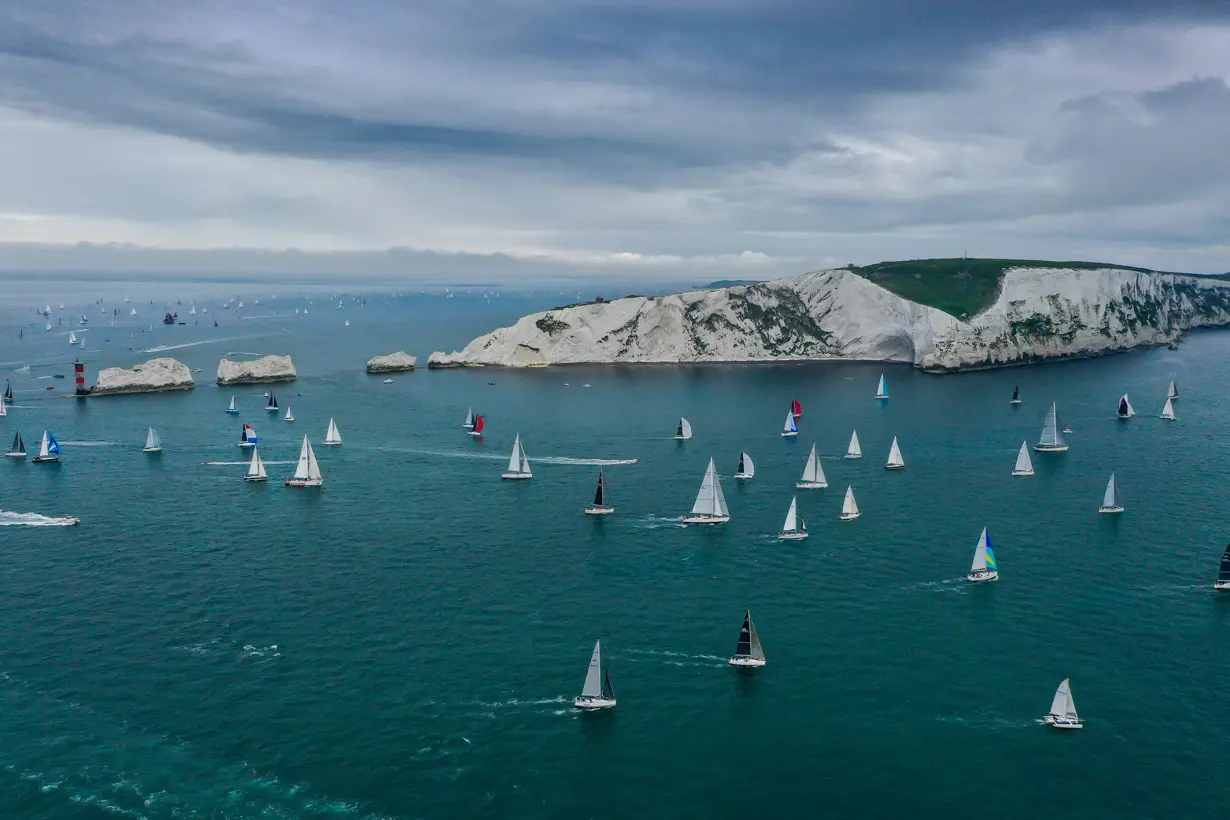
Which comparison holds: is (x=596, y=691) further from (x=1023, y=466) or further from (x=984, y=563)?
(x=1023, y=466)

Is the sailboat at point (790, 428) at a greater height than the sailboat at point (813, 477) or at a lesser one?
greater

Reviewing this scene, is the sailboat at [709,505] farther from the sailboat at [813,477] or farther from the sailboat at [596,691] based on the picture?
the sailboat at [596,691]

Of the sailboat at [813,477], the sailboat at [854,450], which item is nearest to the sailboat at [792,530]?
the sailboat at [813,477]

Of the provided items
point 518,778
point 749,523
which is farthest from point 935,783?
point 749,523

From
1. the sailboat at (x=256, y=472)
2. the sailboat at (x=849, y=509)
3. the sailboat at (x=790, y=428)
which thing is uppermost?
the sailboat at (x=790, y=428)

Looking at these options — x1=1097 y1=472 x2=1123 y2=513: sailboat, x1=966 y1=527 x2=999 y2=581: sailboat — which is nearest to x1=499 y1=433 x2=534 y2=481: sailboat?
x1=966 y1=527 x2=999 y2=581: sailboat

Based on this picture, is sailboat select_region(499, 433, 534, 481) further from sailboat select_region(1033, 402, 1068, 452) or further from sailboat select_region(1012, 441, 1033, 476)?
sailboat select_region(1033, 402, 1068, 452)

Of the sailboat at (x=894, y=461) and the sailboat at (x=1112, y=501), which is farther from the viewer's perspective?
the sailboat at (x=894, y=461)
